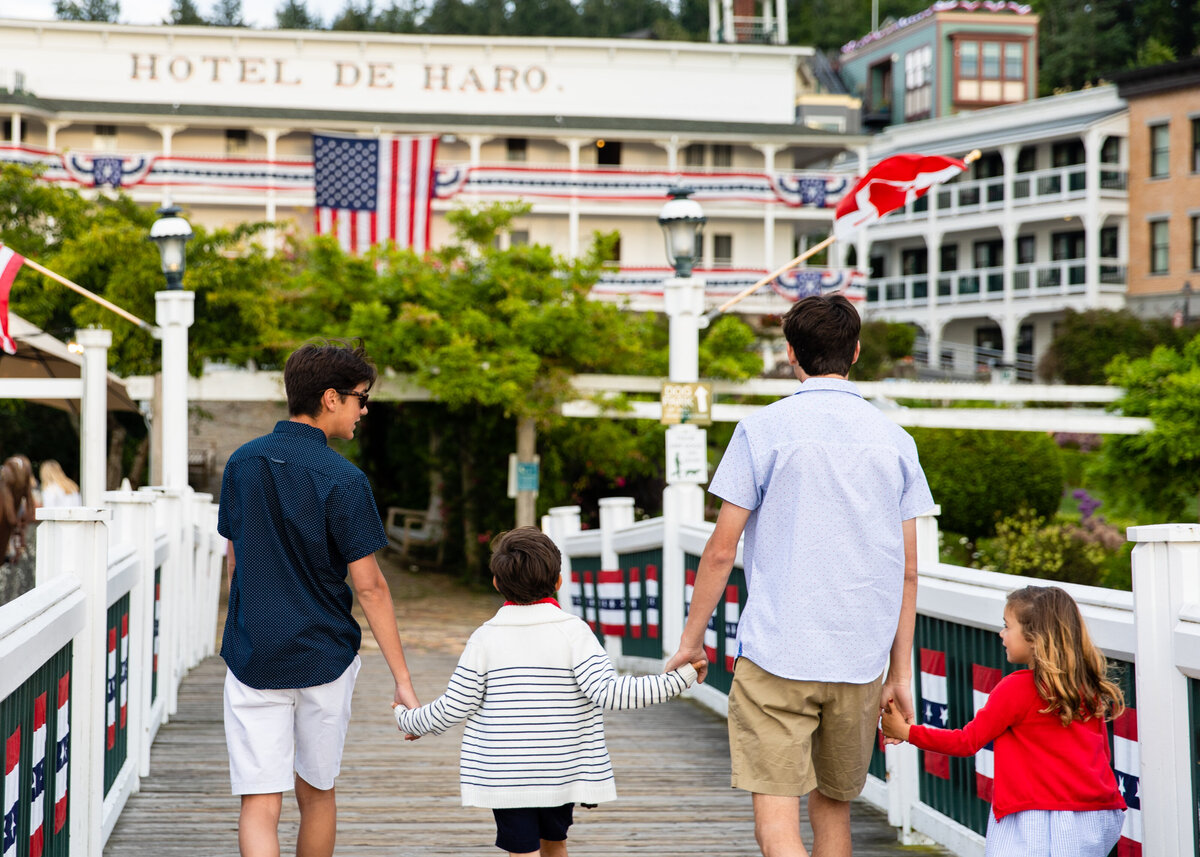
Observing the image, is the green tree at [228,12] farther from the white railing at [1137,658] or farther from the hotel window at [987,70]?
the white railing at [1137,658]

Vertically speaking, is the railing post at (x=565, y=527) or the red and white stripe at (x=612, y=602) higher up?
the railing post at (x=565, y=527)

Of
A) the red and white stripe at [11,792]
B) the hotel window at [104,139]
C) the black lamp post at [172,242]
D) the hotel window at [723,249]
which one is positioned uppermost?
the hotel window at [104,139]

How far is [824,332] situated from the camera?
3.83m

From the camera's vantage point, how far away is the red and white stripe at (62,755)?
416 centimetres

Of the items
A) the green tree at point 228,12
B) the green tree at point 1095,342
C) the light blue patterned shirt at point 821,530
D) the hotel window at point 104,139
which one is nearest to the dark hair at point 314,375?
the light blue patterned shirt at point 821,530

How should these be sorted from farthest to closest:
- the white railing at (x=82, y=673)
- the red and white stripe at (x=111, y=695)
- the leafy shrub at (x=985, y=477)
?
the leafy shrub at (x=985, y=477) → the red and white stripe at (x=111, y=695) → the white railing at (x=82, y=673)

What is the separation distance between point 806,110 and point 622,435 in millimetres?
31809

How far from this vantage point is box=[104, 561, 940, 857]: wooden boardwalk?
18.1 feet

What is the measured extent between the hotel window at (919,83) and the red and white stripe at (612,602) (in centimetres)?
4502

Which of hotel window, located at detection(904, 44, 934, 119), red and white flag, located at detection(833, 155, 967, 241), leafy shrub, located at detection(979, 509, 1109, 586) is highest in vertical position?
hotel window, located at detection(904, 44, 934, 119)

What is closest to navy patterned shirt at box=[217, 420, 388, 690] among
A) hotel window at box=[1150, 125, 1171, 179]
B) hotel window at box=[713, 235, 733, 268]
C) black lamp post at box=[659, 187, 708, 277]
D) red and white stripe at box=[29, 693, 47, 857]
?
red and white stripe at box=[29, 693, 47, 857]

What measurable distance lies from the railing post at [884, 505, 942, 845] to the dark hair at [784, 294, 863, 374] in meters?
1.88

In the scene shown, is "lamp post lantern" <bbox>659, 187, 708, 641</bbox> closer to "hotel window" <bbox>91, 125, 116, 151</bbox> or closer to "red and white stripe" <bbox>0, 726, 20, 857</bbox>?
"red and white stripe" <bbox>0, 726, 20, 857</bbox>

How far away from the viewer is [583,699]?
13.1ft
